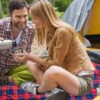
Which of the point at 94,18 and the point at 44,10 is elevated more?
the point at 44,10

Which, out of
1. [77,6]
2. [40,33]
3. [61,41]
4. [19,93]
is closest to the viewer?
[61,41]

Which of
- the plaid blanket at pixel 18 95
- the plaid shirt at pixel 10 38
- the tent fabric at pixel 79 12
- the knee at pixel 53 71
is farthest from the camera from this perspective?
the tent fabric at pixel 79 12

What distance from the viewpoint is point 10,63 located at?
7.99 ft

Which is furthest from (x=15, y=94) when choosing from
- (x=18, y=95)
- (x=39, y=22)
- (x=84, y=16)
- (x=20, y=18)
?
(x=84, y=16)

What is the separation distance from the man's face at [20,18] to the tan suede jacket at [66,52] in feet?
1.43

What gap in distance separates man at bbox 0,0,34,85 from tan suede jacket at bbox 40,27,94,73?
0.43 m

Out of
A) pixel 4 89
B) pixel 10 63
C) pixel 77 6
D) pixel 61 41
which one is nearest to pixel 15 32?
pixel 10 63

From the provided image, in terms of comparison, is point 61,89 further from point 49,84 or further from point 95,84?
point 95,84

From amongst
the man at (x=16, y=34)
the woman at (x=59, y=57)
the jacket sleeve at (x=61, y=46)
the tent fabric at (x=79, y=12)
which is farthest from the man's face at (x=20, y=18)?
the tent fabric at (x=79, y=12)

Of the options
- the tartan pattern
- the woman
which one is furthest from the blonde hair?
the tartan pattern

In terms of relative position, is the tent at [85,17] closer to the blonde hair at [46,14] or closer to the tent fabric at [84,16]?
the tent fabric at [84,16]

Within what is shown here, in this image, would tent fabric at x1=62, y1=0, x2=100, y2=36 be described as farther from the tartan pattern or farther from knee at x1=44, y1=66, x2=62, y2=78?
knee at x1=44, y1=66, x2=62, y2=78

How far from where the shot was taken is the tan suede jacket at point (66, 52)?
1.90m

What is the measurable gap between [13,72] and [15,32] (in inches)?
11.3
